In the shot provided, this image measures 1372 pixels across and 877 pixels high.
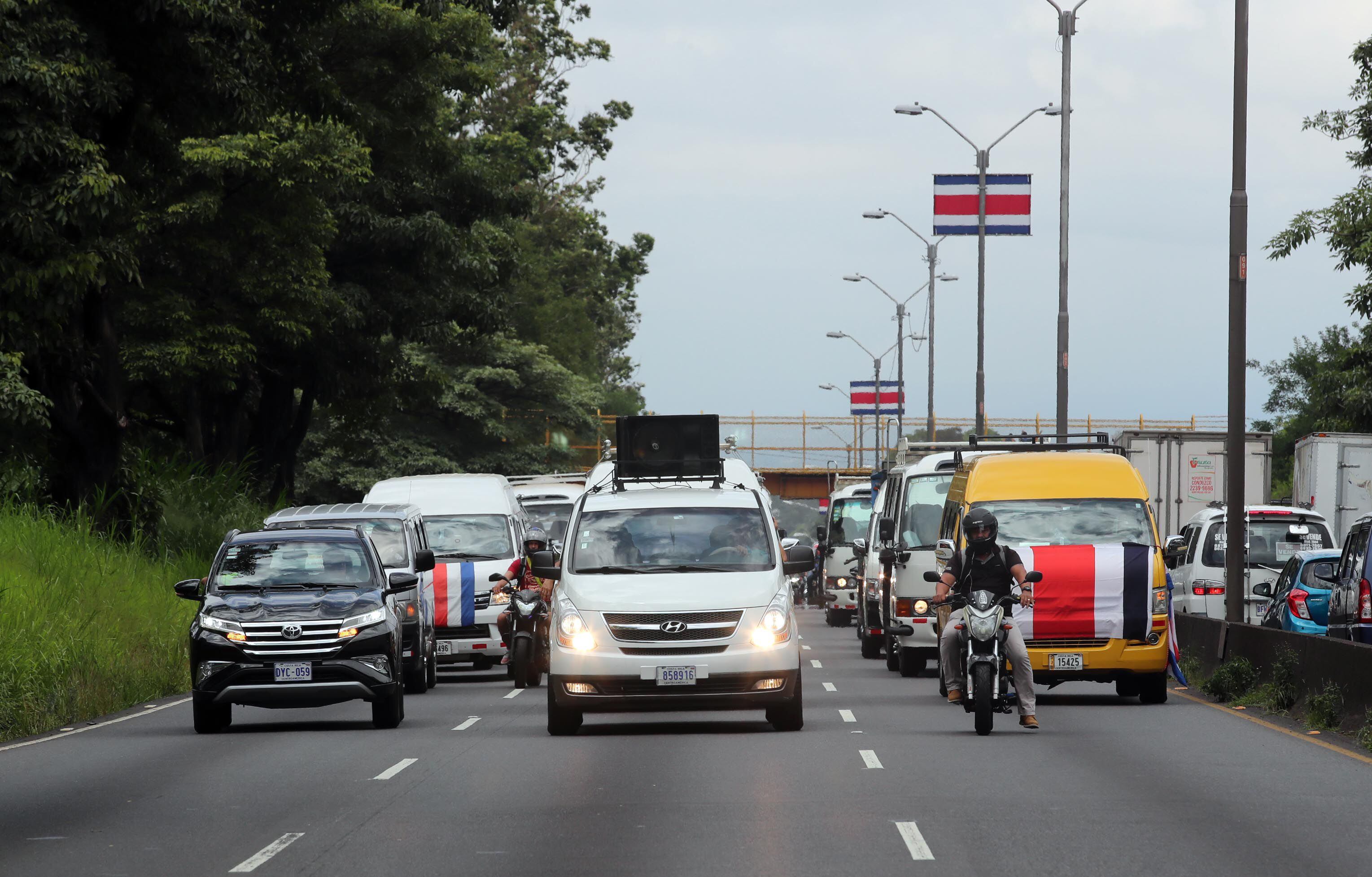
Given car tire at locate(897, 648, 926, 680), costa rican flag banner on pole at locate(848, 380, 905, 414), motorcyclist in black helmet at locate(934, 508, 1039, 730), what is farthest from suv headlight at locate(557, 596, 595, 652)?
costa rican flag banner on pole at locate(848, 380, 905, 414)

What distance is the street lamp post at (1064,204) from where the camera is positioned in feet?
122

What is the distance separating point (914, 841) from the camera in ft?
36.4

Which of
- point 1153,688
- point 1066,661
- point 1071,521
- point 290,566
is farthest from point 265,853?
point 1153,688

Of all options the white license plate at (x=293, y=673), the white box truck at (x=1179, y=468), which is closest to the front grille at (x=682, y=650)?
the white license plate at (x=293, y=673)

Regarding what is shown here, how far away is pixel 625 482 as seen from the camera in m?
21.0

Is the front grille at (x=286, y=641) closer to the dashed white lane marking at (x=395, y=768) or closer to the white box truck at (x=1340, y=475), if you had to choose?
the dashed white lane marking at (x=395, y=768)

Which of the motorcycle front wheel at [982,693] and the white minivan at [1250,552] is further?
the white minivan at [1250,552]

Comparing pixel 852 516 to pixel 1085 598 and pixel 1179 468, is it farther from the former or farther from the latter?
pixel 1085 598

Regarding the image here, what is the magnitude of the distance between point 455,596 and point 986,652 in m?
10.9

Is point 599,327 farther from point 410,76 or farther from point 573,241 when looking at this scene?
point 410,76

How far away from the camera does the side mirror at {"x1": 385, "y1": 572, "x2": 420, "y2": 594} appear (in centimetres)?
1939

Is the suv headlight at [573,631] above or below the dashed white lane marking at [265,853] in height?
above

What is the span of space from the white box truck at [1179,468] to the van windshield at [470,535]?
41.9 ft

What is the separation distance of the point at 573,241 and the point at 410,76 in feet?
168
